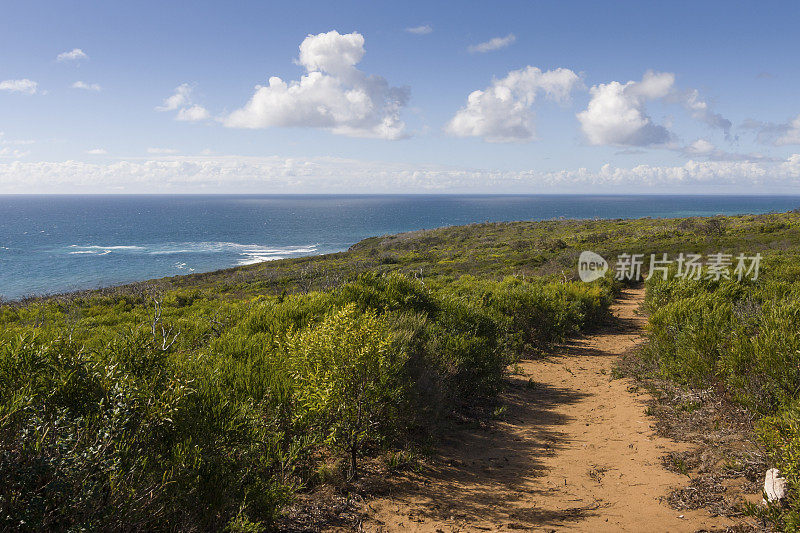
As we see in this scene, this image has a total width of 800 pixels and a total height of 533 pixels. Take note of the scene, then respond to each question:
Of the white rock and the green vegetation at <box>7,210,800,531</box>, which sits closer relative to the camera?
the green vegetation at <box>7,210,800,531</box>

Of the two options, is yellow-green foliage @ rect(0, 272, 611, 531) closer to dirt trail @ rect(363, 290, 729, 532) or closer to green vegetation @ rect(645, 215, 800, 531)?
dirt trail @ rect(363, 290, 729, 532)

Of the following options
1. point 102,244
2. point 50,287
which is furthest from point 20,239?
point 50,287

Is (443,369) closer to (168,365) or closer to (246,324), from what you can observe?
(246,324)

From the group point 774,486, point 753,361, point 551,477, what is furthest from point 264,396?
point 753,361

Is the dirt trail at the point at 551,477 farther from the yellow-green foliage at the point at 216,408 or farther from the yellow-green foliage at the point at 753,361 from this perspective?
the yellow-green foliage at the point at 753,361

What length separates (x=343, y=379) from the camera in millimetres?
5109

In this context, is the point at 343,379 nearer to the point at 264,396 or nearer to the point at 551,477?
the point at 264,396

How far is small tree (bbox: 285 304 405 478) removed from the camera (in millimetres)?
5051

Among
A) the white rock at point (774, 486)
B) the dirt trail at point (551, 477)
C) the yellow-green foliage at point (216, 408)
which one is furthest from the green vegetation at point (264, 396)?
the dirt trail at point (551, 477)

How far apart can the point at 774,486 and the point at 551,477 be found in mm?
2465

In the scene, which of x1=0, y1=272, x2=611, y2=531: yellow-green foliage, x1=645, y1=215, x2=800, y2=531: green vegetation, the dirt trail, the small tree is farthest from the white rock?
the small tree

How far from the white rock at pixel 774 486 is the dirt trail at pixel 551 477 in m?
0.54

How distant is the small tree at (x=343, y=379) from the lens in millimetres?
5051

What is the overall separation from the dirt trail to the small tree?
0.94 meters
